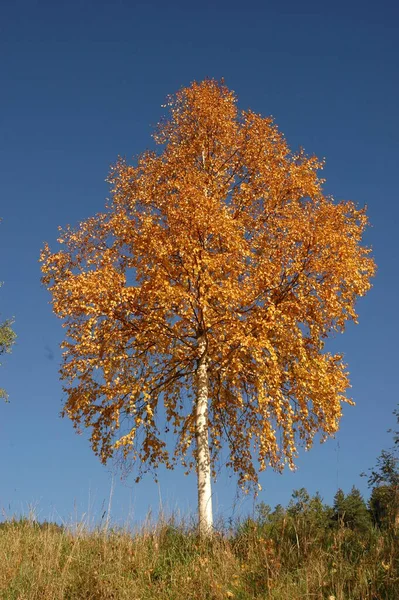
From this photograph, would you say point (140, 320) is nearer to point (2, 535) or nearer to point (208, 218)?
point (208, 218)

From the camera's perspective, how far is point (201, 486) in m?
17.0

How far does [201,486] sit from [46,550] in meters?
5.19

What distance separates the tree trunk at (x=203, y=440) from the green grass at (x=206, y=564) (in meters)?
2.55

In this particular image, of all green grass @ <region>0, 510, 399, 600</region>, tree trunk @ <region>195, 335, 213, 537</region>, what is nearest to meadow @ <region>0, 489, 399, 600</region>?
green grass @ <region>0, 510, 399, 600</region>

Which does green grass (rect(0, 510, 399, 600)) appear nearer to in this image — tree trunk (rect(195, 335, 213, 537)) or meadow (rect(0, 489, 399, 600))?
meadow (rect(0, 489, 399, 600))

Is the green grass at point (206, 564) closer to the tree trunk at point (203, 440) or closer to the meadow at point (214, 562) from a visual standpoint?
the meadow at point (214, 562)

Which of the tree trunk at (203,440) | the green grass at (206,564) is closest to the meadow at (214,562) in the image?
the green grass at (206,564)

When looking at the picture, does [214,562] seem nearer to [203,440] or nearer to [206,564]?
[206,564]

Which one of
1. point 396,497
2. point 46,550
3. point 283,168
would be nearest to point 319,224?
point 283,168

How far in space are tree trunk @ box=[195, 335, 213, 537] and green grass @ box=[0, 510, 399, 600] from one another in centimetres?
255

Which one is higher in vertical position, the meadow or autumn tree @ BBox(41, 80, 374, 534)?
autumn tree @ BBox(41, 80, 374, 534)

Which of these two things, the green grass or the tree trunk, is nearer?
the green grass

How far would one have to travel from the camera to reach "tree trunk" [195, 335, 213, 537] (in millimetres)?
16438

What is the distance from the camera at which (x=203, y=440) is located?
17.6 meters
